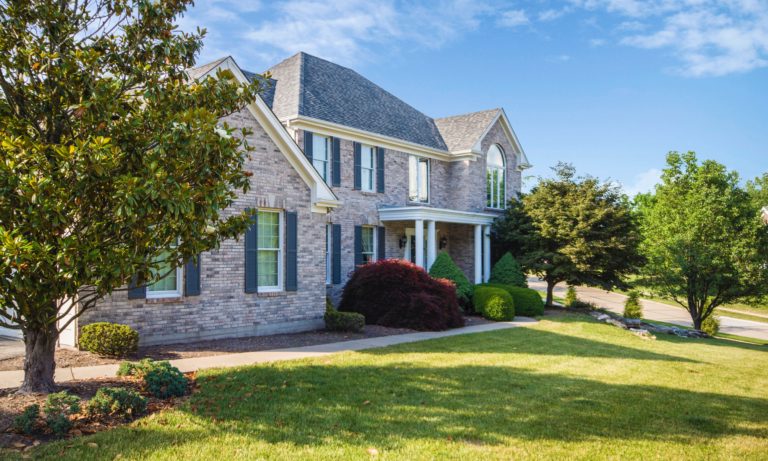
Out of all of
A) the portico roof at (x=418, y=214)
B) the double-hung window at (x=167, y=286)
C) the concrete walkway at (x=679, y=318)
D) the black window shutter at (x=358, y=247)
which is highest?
the portico roof at (x=418, y=214)

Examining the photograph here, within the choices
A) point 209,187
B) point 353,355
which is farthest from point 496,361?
point 209,187

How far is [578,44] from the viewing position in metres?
17.0

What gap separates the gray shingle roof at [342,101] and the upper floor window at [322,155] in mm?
735

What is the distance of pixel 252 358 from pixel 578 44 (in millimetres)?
14334

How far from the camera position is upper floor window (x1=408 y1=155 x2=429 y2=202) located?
2180 cm

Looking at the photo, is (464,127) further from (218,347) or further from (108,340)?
(108,340)

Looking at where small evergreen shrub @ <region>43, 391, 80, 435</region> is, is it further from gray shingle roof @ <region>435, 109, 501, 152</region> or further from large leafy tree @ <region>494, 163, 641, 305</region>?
gray shingle roof @ <region>435, 109, 501, 152</region>

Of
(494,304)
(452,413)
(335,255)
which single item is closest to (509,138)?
(494,304)

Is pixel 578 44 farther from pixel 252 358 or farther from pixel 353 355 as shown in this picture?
pixel 252 358

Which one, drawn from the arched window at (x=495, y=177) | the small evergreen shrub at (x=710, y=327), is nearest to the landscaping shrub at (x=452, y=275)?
the arched window at (x=495, y=177)

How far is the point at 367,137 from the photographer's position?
19.4 meters

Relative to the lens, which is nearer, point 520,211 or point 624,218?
point 624,218

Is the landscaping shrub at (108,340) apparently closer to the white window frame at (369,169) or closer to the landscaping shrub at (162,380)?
the landscaping shrub at (162,380)

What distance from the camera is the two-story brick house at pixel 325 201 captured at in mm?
11703
